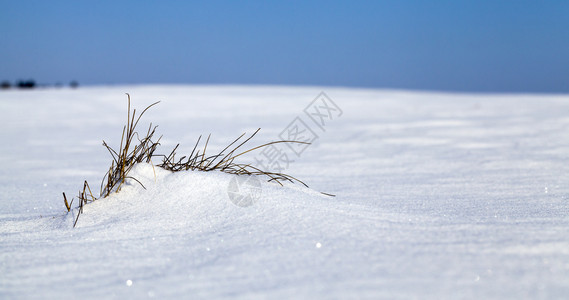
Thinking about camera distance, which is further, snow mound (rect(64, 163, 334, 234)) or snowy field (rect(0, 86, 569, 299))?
snow mound (rect(64, 163, 334, 234))

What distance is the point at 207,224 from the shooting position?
142cm

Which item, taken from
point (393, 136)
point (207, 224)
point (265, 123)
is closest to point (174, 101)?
point (265, 123)

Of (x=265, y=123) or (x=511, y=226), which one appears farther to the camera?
(x=265, y=123)

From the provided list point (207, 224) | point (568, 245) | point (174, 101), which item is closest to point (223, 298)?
point (207, 224)

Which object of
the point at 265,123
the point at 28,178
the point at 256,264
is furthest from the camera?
the point at 265,123

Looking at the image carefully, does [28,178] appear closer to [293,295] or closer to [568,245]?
[293,295]

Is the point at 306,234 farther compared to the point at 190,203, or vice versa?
the point at 190,203

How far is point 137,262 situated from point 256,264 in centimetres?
30

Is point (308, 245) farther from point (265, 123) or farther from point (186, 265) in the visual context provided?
point (265, 123)

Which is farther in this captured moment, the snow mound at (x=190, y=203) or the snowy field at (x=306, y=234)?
the snow mound at (x=190, y=203)

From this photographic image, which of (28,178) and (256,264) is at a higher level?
(256,264)

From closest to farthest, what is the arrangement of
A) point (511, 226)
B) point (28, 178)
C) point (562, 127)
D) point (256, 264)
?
1. point (256, 264)
2. point (511, 226)
3. point (28, 178)
4. point (562, 127)

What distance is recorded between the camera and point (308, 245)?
3.97 ft

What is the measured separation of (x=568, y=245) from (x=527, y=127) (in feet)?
11.9
